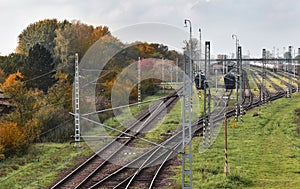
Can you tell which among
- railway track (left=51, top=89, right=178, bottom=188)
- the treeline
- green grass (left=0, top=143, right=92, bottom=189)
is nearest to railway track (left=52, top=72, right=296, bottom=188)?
railway track (left=51, top=89, right=178, bottom=188)

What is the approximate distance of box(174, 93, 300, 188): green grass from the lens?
14.8 meters

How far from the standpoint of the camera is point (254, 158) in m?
18.5

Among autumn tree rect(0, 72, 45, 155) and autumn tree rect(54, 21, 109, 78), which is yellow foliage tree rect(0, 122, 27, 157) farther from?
autumn tree rect(54, 21, 109, 78)

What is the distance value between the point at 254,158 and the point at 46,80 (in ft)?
69.0

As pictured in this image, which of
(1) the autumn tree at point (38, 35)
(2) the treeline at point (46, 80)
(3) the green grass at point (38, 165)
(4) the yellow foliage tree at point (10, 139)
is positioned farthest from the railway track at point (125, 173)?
(1) the autumn tree at point (38, 35)

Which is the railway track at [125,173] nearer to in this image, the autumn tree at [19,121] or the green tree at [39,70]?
the autumn tree at [19,121]

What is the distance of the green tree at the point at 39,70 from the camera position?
35094 mm

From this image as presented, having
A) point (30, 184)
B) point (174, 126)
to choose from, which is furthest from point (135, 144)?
point (30, 184)

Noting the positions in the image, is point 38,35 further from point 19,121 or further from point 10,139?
point 10,139

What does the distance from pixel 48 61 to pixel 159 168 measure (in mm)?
Result: 23438

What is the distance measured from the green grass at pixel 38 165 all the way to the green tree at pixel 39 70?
12.7 metres

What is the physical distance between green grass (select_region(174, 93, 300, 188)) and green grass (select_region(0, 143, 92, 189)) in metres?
4.52

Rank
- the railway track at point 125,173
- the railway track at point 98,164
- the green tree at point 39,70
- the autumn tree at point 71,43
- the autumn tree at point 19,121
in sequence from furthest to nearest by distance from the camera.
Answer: the autumn tree at point 71,43 → the green tree at point 39,70 → the autumn tree at point 19,121 → the railway track at point 98,164 → the railway track at point 125,173

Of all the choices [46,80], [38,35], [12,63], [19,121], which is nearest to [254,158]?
[19,121]
